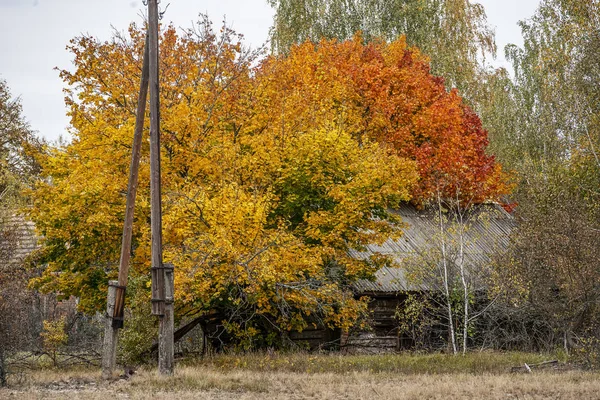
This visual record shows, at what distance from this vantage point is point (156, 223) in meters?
14.8

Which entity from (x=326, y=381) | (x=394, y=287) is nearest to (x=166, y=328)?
(x=326, y=381)

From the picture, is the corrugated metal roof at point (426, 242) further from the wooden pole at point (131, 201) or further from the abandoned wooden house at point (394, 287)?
the wooden pole at point (131, 201)

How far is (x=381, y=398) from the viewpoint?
40.3 ft

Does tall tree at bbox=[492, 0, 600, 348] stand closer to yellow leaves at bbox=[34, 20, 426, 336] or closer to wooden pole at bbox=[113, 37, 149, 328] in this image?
yellow leaves at bbox=[34, 20, 426, 336]

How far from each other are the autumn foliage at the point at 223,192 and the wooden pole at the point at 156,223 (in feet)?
6.74

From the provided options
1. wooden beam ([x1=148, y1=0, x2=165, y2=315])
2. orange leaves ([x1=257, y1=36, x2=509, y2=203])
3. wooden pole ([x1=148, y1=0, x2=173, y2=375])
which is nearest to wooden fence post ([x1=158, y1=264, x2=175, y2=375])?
wooden pole ([x1=148, y1=0, x2=173, y2=375])

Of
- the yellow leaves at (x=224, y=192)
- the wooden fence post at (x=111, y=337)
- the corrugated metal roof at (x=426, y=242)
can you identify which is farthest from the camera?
the corrugated metal roof at (x=426, y=242)

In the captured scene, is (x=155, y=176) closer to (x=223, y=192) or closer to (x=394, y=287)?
(x=223, y=192)

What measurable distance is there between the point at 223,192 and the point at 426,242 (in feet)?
23.9

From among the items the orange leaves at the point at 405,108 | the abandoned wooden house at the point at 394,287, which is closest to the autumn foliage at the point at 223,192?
the abandoned wooden house at the point at 394,287

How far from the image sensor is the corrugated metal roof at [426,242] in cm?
2212

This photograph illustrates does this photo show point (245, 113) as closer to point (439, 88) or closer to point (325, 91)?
point (325, 91)

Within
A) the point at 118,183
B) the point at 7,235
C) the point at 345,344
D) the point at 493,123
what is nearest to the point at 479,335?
the point at 345,344

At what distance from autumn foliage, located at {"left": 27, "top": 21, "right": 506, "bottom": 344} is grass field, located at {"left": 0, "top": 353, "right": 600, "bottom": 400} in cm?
178
